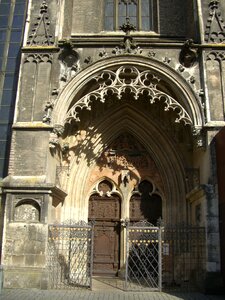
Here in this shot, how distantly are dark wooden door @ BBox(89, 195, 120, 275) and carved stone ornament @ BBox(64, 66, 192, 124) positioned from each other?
127 inches

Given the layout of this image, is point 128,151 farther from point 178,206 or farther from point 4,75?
point 4,75

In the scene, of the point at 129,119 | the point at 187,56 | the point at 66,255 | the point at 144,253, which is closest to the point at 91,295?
the point at 144,253

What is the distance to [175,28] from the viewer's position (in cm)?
1356

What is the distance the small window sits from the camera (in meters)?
14.0

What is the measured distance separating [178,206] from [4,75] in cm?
741

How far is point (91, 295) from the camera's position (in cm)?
897

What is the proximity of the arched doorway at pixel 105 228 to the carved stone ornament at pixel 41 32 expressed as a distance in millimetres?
4969

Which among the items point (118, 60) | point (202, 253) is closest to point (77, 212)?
point (202, 253)

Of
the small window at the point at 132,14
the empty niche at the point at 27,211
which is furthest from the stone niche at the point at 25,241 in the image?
the small window at the point at 132,14

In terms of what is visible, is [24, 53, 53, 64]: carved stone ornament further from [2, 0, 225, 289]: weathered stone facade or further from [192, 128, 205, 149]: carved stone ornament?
[192, 128, 205, 149]: carved stone ornament

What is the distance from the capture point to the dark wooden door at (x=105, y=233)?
12164 millimetres

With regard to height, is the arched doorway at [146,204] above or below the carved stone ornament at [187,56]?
below

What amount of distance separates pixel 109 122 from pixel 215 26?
4.54 metres

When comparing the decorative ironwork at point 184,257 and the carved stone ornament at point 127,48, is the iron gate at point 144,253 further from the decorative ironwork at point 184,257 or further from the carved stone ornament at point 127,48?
the carved stone ornament at point 127,48
